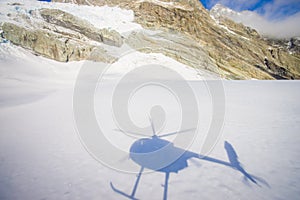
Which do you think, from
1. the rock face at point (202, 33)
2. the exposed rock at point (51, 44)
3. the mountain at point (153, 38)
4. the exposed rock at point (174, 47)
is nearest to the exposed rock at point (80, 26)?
the mountain at point (153, 38)

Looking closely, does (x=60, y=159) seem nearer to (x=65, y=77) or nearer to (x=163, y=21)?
(x=65, y=77)

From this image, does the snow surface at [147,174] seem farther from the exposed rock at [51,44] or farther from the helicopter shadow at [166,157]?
the exposed rock at [51,44]

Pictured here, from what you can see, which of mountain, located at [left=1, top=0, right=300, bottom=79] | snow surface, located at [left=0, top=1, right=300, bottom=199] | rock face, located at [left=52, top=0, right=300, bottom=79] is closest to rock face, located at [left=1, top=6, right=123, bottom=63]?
→ mountain, located at [left=1, top=0, right=300, bottom=79]

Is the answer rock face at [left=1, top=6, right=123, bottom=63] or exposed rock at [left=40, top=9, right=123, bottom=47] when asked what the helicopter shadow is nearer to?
rock face at [left=1, top=6, right=123, bottom=63]

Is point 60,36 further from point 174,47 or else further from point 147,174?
point 147,174

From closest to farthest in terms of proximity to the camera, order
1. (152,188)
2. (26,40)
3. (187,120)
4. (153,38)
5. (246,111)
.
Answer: (152,188), (187,120), (246,111), (26,40), (153,38)

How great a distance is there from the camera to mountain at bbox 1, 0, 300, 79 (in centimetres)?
2644

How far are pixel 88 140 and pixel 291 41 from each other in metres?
111

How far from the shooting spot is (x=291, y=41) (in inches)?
3044

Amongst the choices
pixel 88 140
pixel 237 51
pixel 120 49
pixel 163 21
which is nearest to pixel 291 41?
pixel 237 51

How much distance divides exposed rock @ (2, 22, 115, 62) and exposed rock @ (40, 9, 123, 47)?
240 centimetres

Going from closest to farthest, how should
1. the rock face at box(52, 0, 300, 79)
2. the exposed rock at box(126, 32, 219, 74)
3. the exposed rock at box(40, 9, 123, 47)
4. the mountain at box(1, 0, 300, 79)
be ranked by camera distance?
the mountain at box(1, 0, 300, 79), the exposed rock at box(40, 9, 123, 47), the exposed rock at box(126, 32, 219, 74), the rock face at box(52, 0, 300, 79)

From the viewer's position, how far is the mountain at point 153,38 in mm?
26438

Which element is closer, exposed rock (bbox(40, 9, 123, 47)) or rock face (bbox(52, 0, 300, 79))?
exposed rock (bbox(40, 9, 123, 47))
